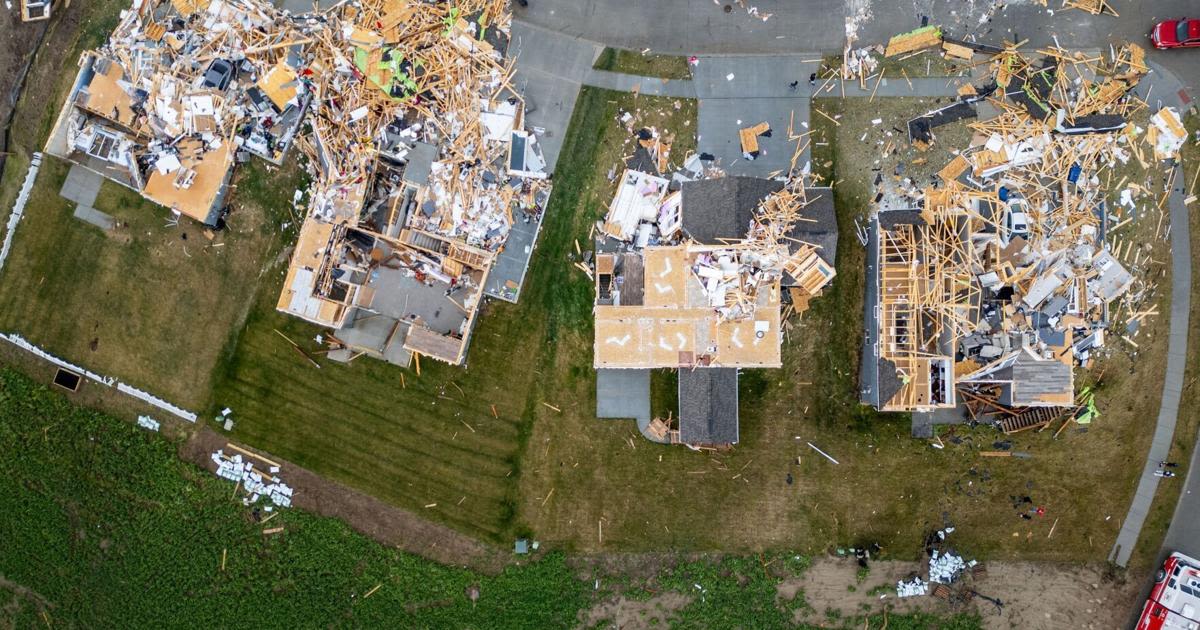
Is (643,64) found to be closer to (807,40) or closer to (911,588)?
(807,40)

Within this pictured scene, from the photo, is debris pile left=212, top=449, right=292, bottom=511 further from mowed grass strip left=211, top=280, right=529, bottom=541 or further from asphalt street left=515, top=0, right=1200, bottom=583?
A: asphalt street left=515, top=0, right=1200, bottom=583

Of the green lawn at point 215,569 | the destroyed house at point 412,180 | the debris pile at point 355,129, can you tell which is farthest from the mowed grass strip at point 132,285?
the destroyed house at point 412,180

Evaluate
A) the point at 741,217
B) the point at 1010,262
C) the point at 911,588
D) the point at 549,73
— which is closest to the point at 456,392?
the point at 741,217

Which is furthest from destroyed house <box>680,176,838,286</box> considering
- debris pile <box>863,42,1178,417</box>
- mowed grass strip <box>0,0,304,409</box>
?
mowed grass strip <box>0,0,304,409</box>

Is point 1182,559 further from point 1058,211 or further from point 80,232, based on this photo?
point 80,232

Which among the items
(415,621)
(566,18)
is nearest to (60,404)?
(415,621)

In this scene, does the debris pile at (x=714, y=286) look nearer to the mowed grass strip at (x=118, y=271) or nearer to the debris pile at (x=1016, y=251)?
the debris pile at (x=1016, y=251)
